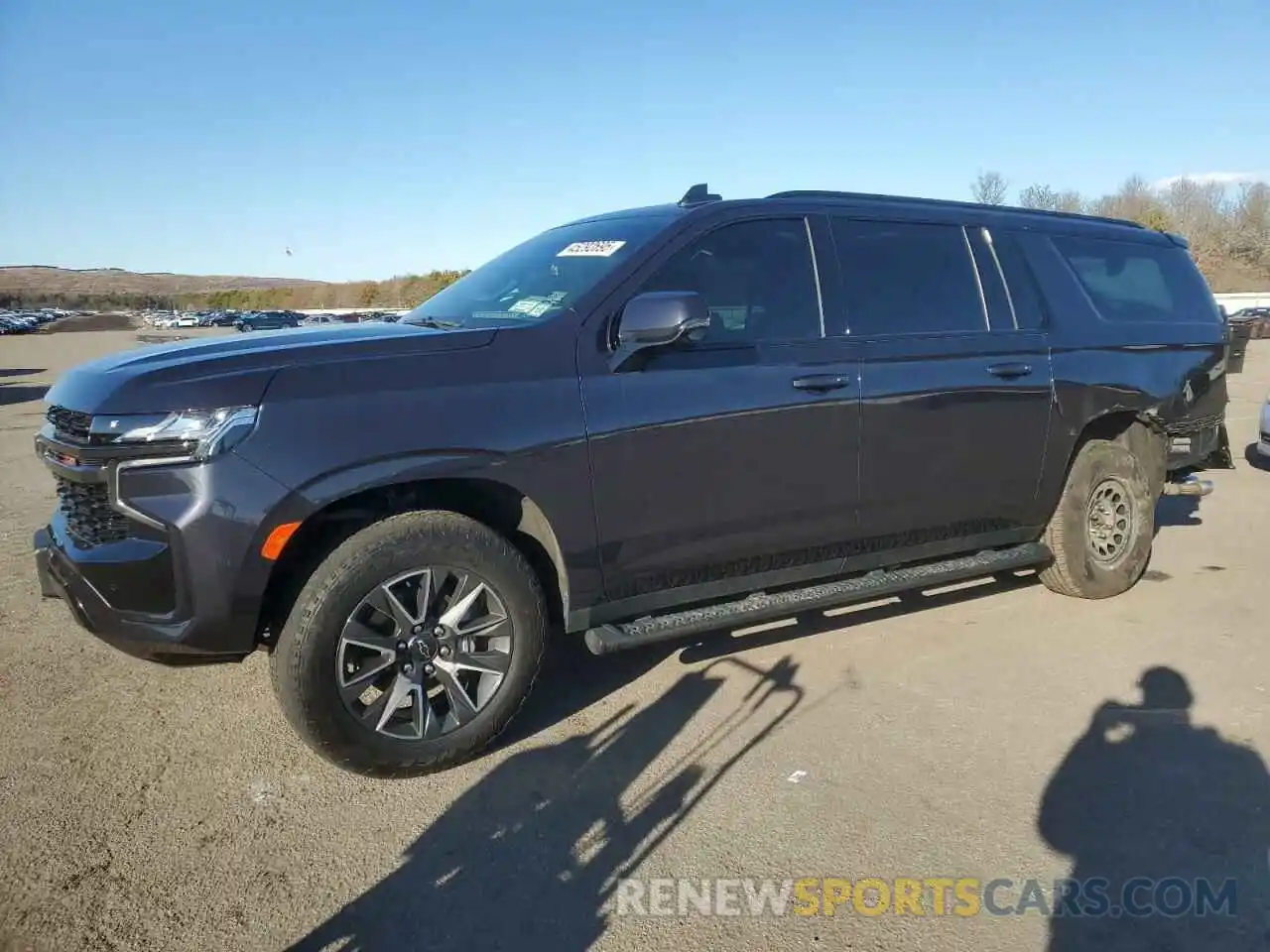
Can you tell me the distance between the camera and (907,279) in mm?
4105

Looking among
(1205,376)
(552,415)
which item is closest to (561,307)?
(552,415)

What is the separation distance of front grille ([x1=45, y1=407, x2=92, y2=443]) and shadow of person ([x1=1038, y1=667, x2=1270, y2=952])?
3.23m

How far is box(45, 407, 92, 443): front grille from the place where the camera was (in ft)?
9.36

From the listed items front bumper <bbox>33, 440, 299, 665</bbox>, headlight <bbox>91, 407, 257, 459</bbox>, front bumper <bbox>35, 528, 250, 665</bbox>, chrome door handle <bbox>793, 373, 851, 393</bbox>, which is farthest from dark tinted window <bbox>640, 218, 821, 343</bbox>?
front bumper <bbox>35, 528, 250, 665</bbox>

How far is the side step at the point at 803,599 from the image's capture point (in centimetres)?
330

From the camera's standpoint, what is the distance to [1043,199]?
60.0 meters

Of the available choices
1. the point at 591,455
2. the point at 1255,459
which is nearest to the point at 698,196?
the point at 591,455

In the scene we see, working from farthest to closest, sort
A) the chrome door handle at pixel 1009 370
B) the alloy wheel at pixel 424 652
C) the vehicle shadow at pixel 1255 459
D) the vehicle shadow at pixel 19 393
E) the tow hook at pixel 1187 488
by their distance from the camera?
the vehicle shadow at pixel 19 393 < the vehicle shadow at pixel 1255 459 < the tow hook at pixel 1187 488 < the chrome door handle at pixel 1009 370 < the alloy wheel at pixel 424 652

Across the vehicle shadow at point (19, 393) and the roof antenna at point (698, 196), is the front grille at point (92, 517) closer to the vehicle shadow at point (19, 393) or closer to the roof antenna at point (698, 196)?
the roof antenna at point (698, 196)

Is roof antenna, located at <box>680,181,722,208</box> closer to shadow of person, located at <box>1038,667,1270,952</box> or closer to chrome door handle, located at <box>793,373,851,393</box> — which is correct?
chrome door handle, located at <box>793,373,851,393</box>

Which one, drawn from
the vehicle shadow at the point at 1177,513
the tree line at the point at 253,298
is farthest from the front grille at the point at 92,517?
the tree line at the point at 253,298

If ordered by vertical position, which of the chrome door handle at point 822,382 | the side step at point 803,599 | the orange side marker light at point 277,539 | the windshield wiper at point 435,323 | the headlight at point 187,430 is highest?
the windshield wiper at point 435,323

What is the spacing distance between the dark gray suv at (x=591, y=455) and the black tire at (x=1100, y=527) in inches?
1.0

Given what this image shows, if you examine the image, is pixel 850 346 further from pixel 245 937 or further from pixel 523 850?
pixel 245 937
